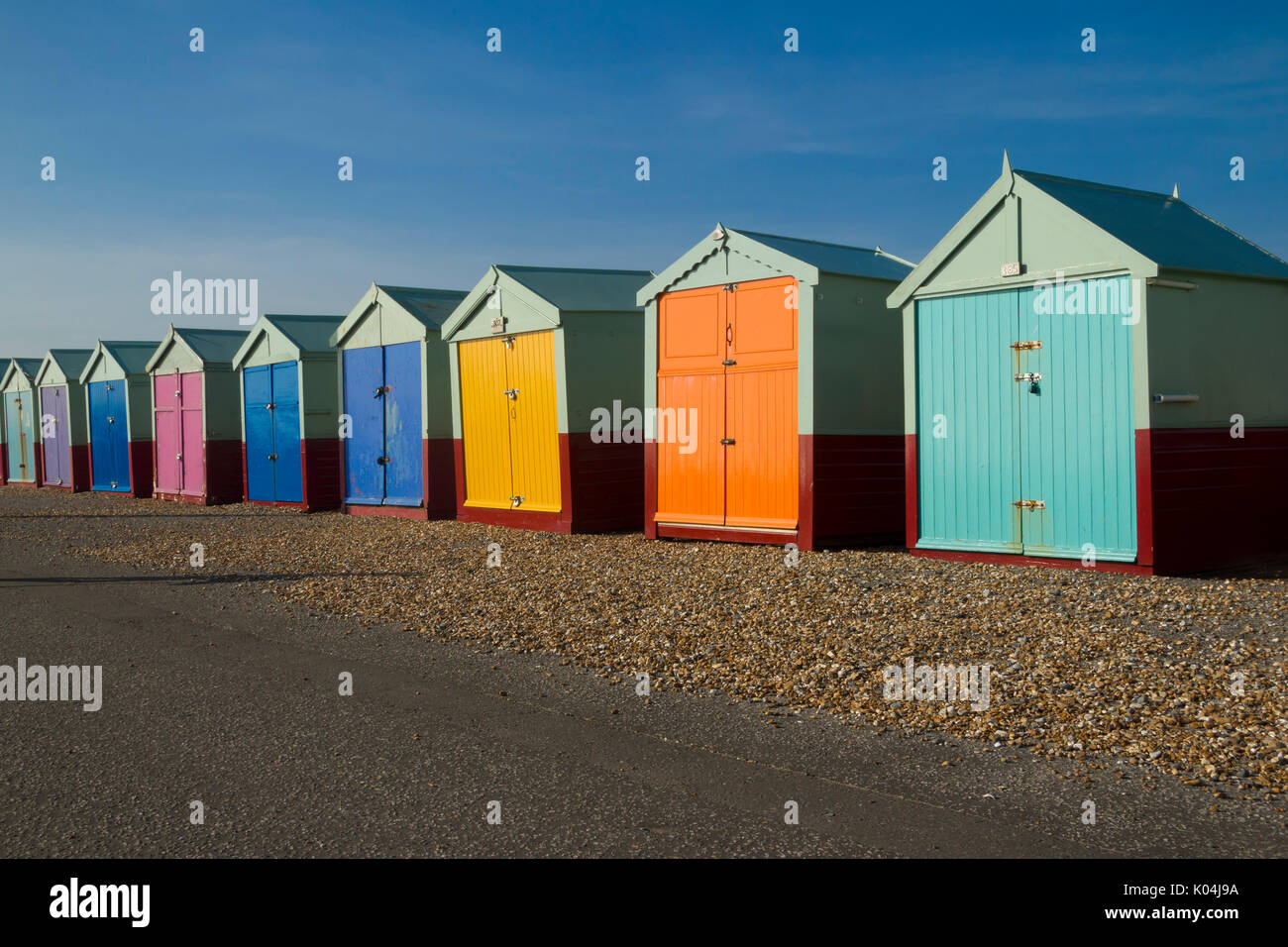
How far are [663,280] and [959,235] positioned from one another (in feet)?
13.4

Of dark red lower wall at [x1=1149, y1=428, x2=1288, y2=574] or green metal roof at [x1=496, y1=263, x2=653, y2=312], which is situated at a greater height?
green metal roof at [x1=496, y1=263, x2=653, y2=312]

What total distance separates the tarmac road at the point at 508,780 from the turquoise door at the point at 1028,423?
515cm

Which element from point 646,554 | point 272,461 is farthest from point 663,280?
point 272,461

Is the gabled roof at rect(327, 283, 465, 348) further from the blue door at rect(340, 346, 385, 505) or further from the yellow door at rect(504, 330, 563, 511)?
the yellow door at rect(504, 330, 563, 511)

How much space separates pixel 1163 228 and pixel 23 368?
117 ft

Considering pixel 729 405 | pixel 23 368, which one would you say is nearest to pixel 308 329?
pixel 729 405

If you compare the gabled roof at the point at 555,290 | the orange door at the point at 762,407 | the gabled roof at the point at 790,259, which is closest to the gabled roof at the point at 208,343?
the gabled roof at the point at 555,290

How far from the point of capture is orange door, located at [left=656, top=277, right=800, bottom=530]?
41.7ft

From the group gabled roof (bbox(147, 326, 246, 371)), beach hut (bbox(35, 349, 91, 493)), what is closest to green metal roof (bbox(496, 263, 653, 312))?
gabled roof (bbox(147, 326, 246, 371))

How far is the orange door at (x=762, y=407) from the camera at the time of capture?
41.5ft

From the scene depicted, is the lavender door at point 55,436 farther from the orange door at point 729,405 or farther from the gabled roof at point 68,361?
the orange door at point 729,405

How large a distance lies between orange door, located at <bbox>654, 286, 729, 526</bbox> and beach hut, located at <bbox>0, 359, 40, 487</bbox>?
28.2 m

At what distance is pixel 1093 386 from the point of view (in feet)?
33.3

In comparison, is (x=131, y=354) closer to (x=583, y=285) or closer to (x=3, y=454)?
(x=3, y=454)
